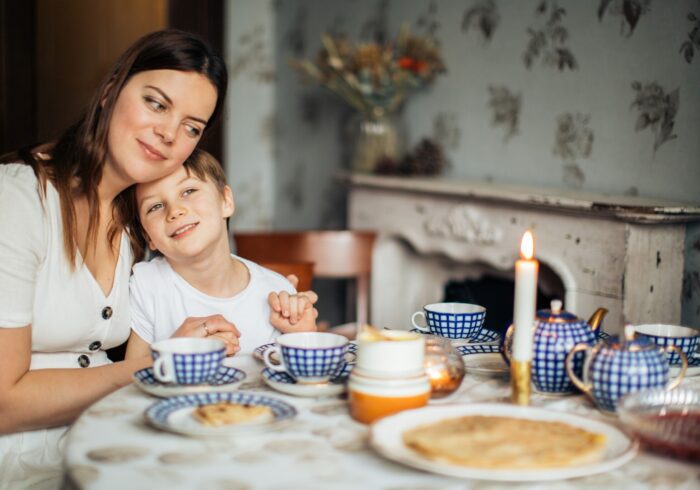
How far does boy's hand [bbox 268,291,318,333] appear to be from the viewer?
1.64m

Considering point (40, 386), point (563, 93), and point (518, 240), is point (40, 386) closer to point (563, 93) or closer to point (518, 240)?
point (518, 240)

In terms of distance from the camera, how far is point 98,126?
1.56 m

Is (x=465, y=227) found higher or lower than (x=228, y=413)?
higher

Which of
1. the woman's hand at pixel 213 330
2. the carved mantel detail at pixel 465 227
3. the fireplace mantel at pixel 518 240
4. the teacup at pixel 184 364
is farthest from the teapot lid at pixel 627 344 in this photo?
the carved mantel detail at pixel 465 227

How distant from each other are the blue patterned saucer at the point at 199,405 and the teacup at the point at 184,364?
30 mm

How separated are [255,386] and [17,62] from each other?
321 cm

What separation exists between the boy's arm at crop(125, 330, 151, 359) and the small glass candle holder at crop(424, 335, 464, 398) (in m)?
0.68

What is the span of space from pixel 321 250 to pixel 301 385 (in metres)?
1.78

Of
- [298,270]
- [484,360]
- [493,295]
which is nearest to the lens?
[484,360]

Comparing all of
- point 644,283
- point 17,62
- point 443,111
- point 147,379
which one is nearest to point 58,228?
point 147,379

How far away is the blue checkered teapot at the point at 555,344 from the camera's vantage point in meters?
1.19

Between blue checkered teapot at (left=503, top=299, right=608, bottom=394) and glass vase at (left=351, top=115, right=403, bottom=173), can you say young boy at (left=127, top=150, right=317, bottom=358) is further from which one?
glass vase at (left=351, top=115, right=403, bottom=173)

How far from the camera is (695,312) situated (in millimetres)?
2168

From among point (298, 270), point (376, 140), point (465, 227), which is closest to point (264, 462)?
point (298, 270)
